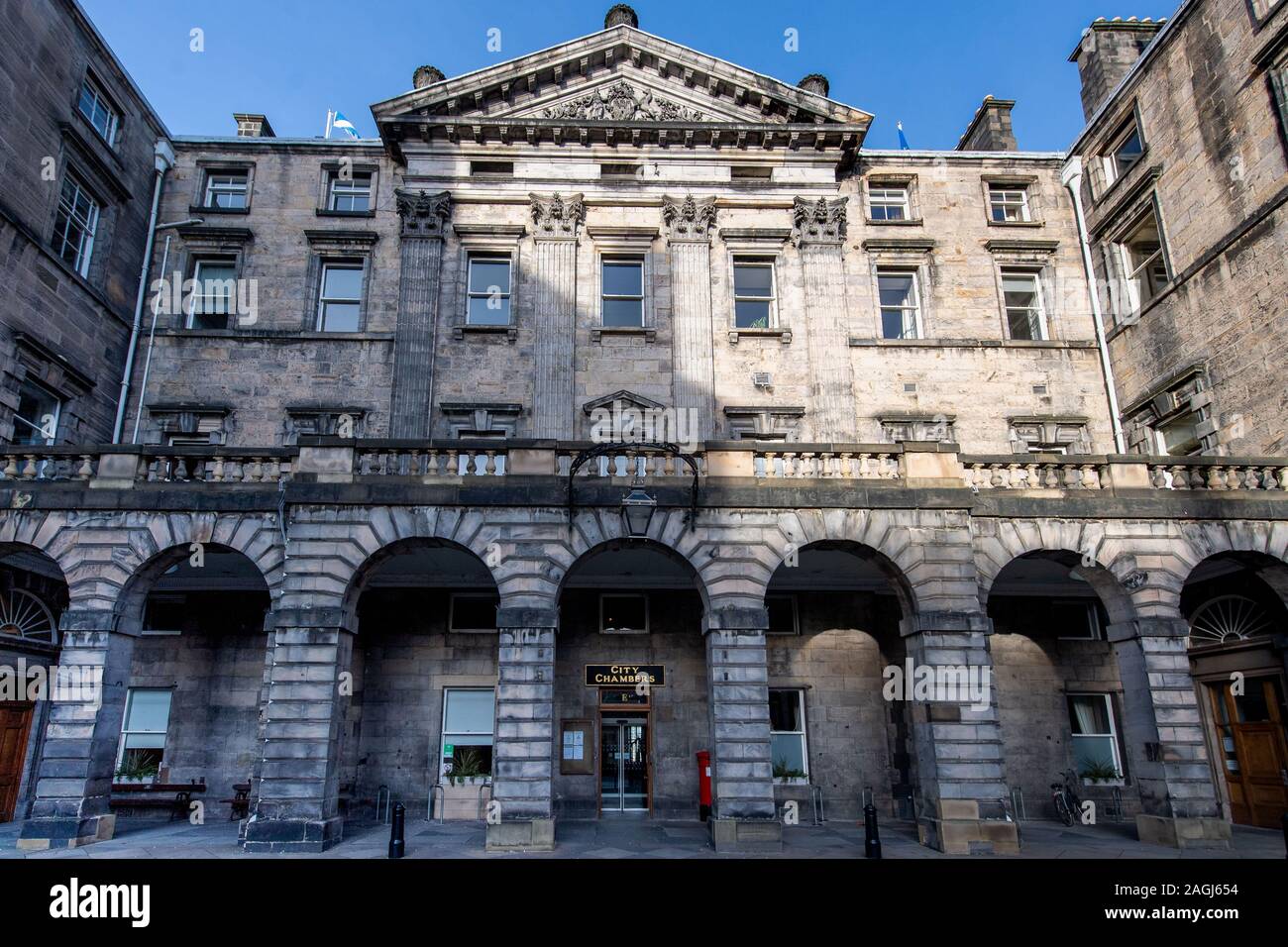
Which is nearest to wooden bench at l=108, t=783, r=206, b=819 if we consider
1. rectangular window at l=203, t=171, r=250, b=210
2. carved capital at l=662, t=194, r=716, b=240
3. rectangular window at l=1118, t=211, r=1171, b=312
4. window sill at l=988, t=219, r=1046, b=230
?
rectangular window at l=203, t=171, r=250, b=210

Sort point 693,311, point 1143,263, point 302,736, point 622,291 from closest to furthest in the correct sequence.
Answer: point 302,736, point 693,311, point 1143,263, point 622,291

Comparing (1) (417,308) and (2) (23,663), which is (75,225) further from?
(2) (23,663)

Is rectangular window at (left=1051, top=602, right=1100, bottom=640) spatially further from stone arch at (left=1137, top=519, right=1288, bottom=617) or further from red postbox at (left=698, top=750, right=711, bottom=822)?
red postbox at (left=698, top=750, right=711, bottom=822)

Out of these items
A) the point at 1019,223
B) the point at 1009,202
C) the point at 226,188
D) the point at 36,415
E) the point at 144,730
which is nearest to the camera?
the point at 36,415

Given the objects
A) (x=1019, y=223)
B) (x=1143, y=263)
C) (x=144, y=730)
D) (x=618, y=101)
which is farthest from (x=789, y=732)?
(x=618, y=101)

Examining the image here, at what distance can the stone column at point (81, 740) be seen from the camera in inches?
552

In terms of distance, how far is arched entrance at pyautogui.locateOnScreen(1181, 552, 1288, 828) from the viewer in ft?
56.1

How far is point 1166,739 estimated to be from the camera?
1491 centimetres

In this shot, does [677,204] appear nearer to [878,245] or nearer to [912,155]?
[878,245]

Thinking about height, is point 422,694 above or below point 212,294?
below

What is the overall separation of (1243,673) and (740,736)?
41.3ft

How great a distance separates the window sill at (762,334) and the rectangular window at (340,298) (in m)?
10.6

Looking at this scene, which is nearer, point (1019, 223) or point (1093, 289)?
point (1093, 289)

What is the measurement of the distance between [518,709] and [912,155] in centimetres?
2029
